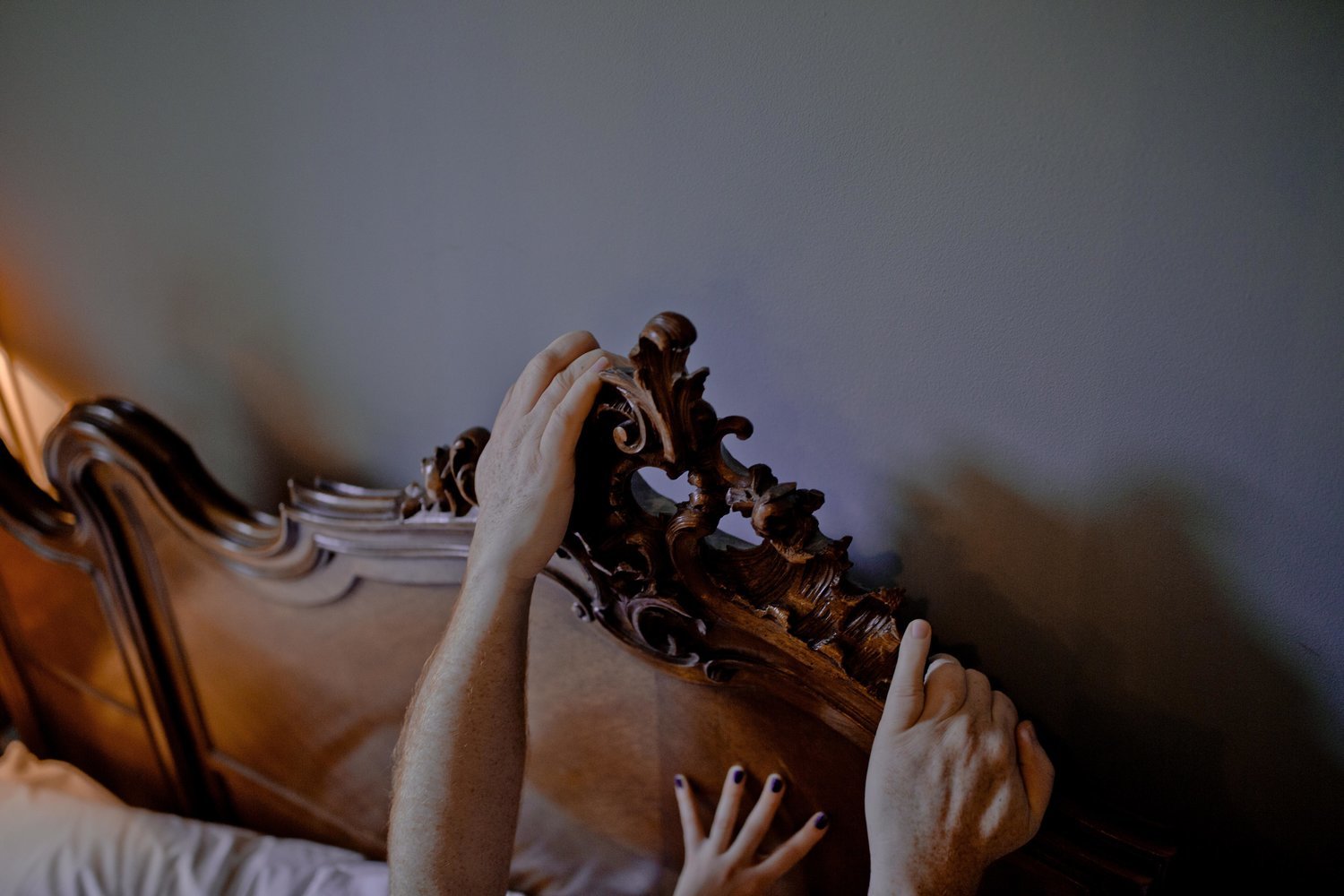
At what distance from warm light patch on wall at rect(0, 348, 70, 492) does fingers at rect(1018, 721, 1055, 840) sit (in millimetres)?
1412

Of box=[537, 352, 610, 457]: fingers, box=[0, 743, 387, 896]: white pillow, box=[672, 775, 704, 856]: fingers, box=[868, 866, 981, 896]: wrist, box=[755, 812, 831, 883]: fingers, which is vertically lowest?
box=[0, 743, 387, 896]: white pillow

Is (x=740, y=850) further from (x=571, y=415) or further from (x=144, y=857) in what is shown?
(x=144, y=857)

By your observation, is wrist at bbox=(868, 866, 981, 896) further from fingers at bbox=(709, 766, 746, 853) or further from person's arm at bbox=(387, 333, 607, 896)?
person's arm at bbox=(387, 333, 607, 896)

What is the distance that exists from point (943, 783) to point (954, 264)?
363 mm

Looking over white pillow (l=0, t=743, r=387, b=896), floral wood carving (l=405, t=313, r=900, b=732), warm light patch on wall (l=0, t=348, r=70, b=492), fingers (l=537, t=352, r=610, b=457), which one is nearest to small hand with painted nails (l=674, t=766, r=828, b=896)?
floral wood carving (l=405, t=313, r=900, b=732)

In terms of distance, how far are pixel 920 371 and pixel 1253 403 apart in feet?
0.70

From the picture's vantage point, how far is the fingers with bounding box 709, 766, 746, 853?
0.76 meters

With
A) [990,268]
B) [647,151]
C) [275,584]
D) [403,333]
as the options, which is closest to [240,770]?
[275,584]

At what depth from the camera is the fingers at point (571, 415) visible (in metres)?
0.60

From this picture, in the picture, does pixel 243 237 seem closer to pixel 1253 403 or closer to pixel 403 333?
pixel 403 333

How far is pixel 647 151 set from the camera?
2.21 ft

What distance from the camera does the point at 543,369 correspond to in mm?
642

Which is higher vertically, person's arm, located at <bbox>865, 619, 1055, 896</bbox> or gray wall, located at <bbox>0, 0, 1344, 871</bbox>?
gray wall, located at <bbox>0, 0, 1344, 871</bbox>

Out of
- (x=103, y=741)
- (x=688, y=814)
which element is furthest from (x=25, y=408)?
(x=688, y=814)
